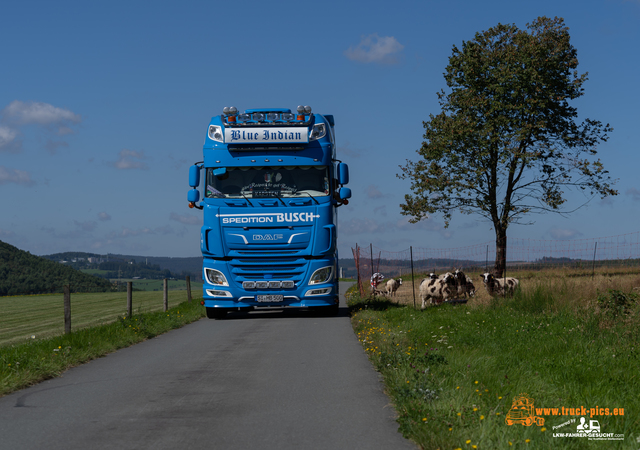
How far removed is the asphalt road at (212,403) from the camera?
5.54 metres

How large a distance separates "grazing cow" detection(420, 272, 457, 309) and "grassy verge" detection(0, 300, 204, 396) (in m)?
7.36

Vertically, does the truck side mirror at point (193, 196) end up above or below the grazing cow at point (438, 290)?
above

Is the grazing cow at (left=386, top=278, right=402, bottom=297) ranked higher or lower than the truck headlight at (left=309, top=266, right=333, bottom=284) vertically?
lower

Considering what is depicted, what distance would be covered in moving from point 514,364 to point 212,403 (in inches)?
158

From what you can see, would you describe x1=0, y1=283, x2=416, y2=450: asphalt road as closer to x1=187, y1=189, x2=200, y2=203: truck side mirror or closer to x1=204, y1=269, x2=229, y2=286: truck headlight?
x1=204, y1=269, x2=229, y2=286: truck headlight

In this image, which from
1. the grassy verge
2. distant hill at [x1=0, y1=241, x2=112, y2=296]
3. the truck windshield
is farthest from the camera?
distant hill at [x1=0, y1=241, x2=112, y2=296]

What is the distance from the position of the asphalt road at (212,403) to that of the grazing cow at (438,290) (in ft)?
26.1

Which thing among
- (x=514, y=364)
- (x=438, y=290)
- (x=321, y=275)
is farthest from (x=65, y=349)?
(x=438, y=290)

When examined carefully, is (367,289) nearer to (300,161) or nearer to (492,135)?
(492,135)

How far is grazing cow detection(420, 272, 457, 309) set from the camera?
19.2 meters

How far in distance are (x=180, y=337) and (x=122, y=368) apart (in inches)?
171

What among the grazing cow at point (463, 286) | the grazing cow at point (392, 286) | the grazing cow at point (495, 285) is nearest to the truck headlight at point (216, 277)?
the grazing cow at point (463, 286)

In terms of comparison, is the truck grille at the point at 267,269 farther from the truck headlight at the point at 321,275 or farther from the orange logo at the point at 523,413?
the orange logo at the point at 523,413

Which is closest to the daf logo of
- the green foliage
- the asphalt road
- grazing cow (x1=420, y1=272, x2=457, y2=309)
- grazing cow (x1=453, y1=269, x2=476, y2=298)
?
the asphalt road
